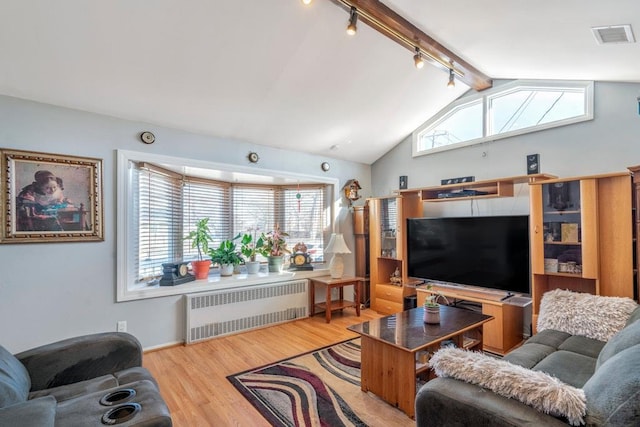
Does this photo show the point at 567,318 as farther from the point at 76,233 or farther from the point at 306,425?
the point at 76,233

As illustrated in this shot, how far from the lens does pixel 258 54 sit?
2674 millimetres

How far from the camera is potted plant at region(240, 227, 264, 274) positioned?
4.10 meters

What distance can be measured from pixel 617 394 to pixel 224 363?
2.74 metres

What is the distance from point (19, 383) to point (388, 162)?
4667 mm

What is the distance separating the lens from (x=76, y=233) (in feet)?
9.03

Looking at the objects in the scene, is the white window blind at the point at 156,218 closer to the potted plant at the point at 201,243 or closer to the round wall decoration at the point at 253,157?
the potted plant at the point at 201,243

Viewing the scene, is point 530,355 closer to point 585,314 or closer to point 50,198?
point 585,314

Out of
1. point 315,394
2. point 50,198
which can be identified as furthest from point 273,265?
point 50,198

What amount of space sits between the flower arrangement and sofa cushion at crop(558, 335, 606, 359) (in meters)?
3.14

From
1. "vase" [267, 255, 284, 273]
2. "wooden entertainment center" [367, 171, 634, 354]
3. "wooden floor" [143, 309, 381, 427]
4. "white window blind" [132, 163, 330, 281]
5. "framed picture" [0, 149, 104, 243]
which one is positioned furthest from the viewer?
"vase" [267, 255, 284, 273]

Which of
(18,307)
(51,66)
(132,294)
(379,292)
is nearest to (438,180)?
(379,292)

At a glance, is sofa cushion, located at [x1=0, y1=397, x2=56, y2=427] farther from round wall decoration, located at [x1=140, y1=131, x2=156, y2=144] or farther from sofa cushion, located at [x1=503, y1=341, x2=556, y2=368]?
round wall decoration, located at [x1=140, y1=131, x2=156, y2=144]

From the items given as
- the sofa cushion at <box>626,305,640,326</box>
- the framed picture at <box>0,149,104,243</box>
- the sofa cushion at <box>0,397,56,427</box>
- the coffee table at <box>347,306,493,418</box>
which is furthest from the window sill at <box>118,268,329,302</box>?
the sofa cushion at <box>626,305,640,326</box>

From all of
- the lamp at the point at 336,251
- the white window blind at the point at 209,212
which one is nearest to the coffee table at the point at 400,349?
the lamp at the point at 336,251
